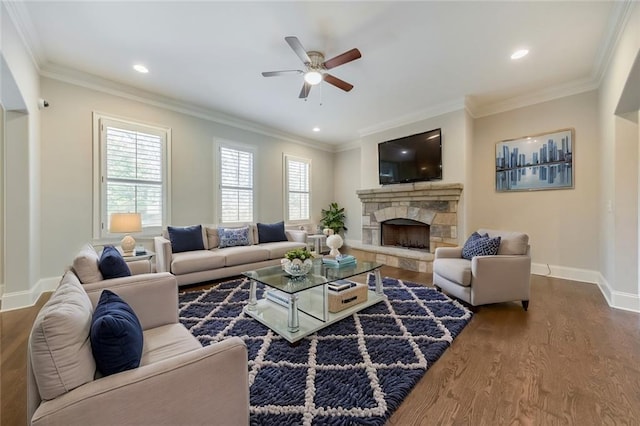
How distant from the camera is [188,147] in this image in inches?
174

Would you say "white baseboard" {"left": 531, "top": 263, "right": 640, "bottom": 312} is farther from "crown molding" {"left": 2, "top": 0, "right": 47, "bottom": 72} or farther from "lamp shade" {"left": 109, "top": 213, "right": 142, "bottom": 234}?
"crown molding" {"left": 2, "top": 0, "right": 47, "bottom": 72}

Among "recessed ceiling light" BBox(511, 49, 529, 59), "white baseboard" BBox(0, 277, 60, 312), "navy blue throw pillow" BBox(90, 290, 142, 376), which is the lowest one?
"white baseboard" BBox(0, 277, 60, 312)

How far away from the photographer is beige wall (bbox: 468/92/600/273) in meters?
3.63

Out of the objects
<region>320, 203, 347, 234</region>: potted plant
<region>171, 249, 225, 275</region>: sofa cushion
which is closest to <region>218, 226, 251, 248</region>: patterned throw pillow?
<region>171, 249, 225, 275</region>: sofa cushion

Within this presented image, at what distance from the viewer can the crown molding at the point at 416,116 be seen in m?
4.25

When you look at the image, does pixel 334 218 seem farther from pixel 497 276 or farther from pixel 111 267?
pixel 111 267

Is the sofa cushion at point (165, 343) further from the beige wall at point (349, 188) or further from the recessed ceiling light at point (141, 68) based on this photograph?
the beige wall at point (349, 188)

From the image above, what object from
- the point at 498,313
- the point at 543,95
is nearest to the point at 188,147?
the point at 498,313

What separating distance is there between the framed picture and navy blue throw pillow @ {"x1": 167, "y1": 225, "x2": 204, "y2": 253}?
16.1 feet

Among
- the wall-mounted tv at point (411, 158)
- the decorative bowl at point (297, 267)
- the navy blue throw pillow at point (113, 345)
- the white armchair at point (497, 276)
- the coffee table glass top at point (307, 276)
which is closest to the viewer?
the navy blue throw pillow at point (113, 345)

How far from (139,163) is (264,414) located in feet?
12.8

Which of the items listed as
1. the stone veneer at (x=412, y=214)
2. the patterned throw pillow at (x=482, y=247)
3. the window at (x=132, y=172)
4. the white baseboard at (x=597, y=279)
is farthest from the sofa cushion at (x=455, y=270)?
the window at (x=132, y=172)

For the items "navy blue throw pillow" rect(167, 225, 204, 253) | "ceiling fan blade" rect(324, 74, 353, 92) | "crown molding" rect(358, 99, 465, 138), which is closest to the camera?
"ceiling fan blade" rect(324, 74, 353, 92)

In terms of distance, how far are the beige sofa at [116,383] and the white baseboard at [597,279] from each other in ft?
12.6
